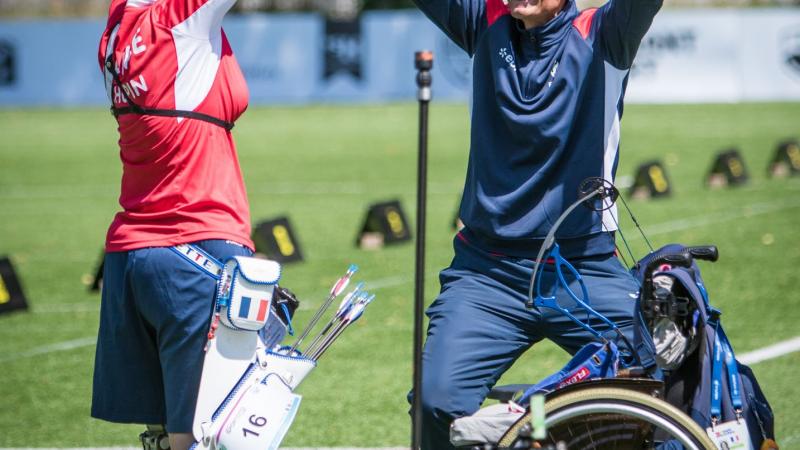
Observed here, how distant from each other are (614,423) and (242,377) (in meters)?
1.31

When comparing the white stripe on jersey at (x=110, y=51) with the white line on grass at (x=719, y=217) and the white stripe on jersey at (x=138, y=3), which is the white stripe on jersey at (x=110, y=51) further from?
the white line on grass at (x=719, y=217)

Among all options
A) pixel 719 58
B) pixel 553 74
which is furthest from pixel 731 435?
Answer: pixel 719 58

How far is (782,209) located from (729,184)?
194cm

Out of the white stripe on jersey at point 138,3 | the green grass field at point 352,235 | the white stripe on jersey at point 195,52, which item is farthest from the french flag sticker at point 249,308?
the green grass field at point 352,235

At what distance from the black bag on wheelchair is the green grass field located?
5.82 feet

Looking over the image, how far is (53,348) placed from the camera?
29.1 feet

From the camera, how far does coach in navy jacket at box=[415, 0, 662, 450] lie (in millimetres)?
4391

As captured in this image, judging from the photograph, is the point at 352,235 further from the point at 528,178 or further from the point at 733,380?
the point at 733,380

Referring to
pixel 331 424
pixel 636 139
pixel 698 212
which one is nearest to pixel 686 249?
pixel 331 424

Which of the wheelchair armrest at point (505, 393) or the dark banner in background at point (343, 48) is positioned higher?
the wheelchair armrest at point (505, 393)

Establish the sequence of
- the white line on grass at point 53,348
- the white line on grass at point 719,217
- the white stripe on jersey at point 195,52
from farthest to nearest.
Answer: the white line on grass at point 719,217 < the white line on grass at point 53,348 < the white stripe on jersey at point 195,52

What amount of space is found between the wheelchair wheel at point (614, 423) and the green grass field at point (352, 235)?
2.23m

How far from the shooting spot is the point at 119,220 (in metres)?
4.65

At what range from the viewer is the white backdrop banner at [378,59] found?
1147 inches
